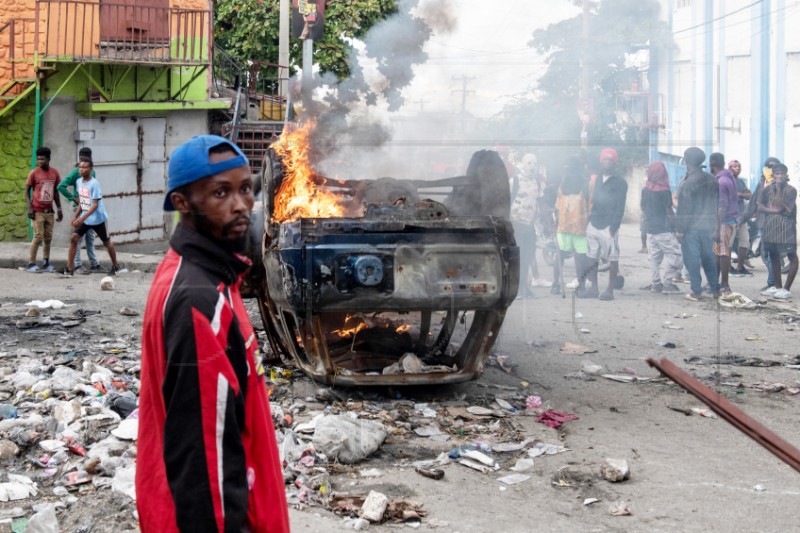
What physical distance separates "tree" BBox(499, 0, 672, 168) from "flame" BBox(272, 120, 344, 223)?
470 centimetres

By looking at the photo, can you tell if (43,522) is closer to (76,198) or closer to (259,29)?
(76,198)

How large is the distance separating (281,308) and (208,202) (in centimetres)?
384

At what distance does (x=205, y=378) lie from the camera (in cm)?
229

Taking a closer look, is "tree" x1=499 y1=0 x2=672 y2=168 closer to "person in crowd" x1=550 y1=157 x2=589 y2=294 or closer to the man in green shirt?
"person in crowd" x1=550 y1=157 x2=589 y2=294

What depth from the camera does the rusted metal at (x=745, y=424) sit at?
88.9 inches

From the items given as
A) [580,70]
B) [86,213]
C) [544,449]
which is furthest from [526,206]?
[544,449]

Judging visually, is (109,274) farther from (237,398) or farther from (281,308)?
(237,398)

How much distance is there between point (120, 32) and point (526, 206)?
306 inches

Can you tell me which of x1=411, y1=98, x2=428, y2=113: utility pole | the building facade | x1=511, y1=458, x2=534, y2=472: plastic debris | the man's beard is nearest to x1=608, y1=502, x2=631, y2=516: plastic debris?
x1=511, y1=458, x2=534, y2=472: plastic debris

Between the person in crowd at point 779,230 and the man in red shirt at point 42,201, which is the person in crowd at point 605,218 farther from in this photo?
the man in red shirt at point 42,201

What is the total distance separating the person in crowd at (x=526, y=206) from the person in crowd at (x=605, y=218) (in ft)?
2.41

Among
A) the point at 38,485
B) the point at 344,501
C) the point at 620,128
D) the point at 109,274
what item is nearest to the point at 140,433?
the point at 344,501

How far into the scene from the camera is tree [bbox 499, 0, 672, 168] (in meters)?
11.2

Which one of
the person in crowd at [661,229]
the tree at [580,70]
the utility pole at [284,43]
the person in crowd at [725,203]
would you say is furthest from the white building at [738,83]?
the utility pole at [284,43]
